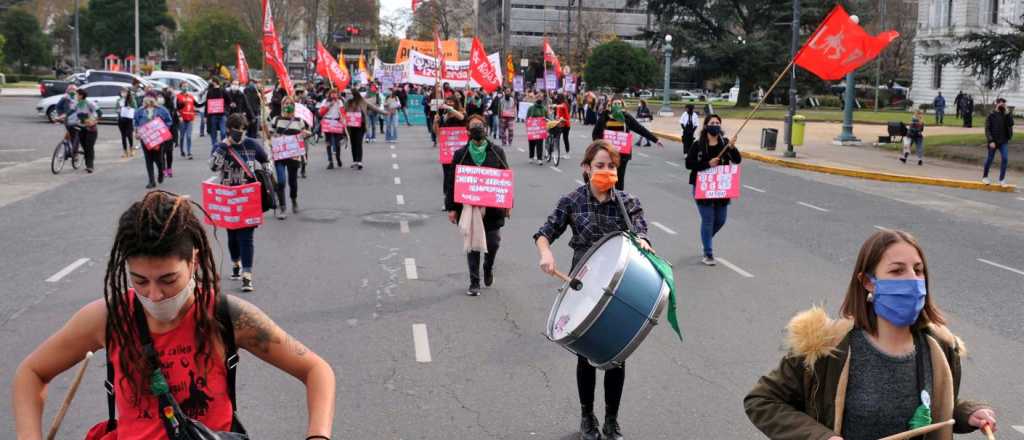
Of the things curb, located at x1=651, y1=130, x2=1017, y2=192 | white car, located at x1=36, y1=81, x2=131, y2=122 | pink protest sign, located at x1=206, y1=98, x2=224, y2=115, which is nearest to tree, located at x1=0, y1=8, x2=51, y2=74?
white car, located at x1=36, y1=81, x2=131, y2=122

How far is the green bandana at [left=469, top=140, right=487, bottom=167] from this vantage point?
11273mm

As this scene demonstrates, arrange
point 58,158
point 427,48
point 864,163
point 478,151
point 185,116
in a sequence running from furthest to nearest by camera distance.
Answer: point 427,48
point 864,163
point 185,116
point 58,158
point 478,151

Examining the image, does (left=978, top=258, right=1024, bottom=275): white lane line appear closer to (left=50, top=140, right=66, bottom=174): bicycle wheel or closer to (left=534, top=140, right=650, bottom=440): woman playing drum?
(left=534, top=140, right=650, bottom=440): woman playing drum

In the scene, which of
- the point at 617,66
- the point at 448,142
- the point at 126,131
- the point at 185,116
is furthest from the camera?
the point at 617,66

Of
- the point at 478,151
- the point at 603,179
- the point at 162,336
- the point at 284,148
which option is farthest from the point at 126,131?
the point at 162,336

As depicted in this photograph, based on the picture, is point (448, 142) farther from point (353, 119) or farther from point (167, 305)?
point (167, 305)

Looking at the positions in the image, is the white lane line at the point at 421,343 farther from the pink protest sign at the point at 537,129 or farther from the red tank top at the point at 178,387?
the pink protest sign at the point at 537,129

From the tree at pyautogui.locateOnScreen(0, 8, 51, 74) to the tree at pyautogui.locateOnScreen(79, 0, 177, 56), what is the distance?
13.8 feet

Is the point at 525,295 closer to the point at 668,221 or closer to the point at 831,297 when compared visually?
the point at 831,297

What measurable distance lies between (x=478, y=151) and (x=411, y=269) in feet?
5.58

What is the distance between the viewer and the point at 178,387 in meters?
3.21

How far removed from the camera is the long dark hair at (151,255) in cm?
309

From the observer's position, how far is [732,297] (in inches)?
422

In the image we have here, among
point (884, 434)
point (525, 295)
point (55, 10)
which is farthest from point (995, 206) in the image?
point (55, 10)
